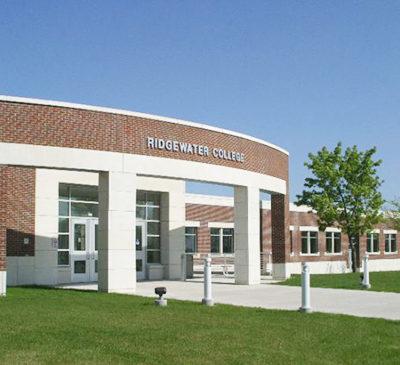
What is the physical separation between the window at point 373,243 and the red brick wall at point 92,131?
31.0 m

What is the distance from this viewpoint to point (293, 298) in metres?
19.6

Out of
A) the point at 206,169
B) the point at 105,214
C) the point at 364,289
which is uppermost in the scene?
the point at 206,169

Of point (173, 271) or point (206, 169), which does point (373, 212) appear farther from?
point (206, 169)

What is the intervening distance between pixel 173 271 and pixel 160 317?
16540 millimetres

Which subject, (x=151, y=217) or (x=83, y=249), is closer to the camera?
(x=83, y=249)

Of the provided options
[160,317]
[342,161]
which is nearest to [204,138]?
[160,317]

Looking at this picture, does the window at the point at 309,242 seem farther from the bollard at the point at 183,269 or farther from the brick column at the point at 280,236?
the bollard at the point at 183,269

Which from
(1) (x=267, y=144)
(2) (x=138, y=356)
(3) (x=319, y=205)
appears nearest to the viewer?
(2) (x=138, y=356)

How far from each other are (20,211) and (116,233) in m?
5.58

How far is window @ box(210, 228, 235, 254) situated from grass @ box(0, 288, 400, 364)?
24.4 meters

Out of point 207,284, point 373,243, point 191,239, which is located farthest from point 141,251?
point 373,243

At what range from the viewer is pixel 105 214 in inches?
858

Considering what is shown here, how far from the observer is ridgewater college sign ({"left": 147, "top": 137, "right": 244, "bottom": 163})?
23.1 m

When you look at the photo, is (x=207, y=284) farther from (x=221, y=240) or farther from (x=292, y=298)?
(x=221, y=240)
